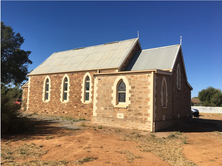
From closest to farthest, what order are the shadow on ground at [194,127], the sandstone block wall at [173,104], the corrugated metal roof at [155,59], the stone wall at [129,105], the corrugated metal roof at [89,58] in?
the stone wall at [129,105] < the sandstone block wall at [173,104] < the shadow on ground at [194,127] < the corrugated metal roof at [155,59] < the corrugated metal roof at [89,58]

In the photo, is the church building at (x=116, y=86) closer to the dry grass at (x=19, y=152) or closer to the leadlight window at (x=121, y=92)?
the leadlight window at (x=121, y=92)

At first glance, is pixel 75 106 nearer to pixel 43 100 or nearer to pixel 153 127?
pixel 43 100

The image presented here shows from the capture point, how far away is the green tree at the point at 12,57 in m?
33.2

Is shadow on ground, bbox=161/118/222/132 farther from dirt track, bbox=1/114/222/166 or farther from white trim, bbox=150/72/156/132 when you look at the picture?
dirt track, bbox=1/114/222/166

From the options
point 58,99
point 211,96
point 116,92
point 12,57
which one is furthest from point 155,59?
point 211,96

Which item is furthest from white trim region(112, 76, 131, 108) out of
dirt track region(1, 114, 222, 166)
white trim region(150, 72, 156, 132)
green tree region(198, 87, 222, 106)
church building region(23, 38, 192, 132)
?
green tree region(198, 87, 222, 106)

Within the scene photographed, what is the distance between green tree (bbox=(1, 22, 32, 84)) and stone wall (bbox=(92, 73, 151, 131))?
25.2 meters

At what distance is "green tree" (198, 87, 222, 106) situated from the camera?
53625mm

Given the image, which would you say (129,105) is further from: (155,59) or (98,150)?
(155,59)

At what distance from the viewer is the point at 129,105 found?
1307 centimetres

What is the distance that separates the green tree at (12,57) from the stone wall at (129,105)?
25176 millimetres

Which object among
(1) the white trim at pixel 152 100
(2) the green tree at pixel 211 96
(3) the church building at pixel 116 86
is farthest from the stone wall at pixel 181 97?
(2) the green tree at pixel 211 96

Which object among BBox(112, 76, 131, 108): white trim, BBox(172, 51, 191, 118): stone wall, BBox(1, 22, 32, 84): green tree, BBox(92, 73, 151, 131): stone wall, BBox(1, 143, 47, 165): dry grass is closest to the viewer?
BBox(1, 143, 47, 165): dry grass

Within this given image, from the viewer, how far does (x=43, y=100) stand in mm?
21672
